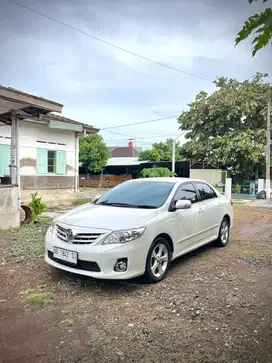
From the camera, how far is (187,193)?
218 inches

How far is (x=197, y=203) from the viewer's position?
563 centimetres

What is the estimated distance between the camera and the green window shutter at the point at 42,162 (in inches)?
507

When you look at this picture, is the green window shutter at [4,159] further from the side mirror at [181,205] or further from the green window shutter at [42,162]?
the side mirror at [181,205]

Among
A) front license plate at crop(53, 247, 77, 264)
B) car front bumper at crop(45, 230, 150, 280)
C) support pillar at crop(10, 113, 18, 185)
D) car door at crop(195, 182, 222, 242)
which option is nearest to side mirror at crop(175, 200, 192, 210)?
car door at crop(195, 182, 222, 242)

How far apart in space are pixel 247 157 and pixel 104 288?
67.5 ft

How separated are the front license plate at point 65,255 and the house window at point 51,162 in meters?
9.27

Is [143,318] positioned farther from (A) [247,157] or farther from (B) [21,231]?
(A) [247,157]

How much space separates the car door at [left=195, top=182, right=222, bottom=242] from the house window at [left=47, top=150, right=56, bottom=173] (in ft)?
29.0

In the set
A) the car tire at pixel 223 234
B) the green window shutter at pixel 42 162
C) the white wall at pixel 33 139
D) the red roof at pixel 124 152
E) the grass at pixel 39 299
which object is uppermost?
the red roof at pixel 124 152

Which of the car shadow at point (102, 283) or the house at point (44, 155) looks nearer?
the car shadow at point (102, 283)

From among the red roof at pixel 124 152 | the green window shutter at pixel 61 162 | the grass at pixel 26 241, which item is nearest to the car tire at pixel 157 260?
the grass at pixel 26 241

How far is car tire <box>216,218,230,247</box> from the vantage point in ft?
21.1

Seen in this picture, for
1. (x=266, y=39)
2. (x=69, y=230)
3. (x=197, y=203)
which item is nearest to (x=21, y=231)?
(x=69, y=230)

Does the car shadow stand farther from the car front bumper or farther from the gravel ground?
the car front bumper
